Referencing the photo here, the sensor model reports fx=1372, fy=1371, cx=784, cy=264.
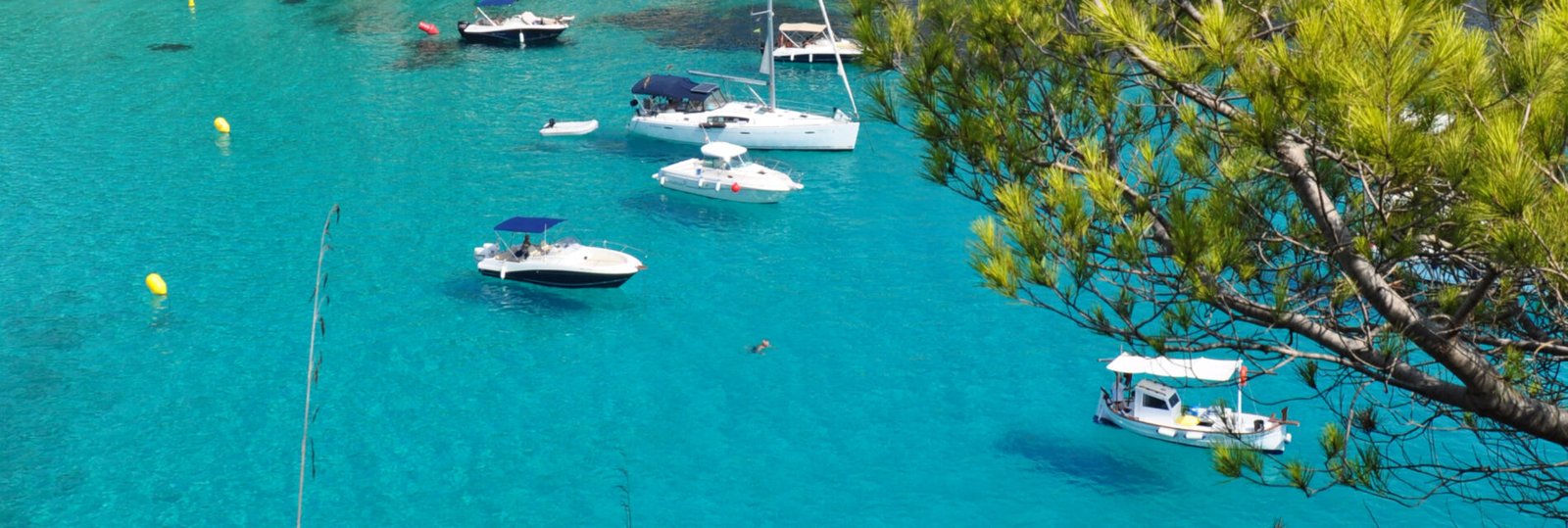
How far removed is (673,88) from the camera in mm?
61219

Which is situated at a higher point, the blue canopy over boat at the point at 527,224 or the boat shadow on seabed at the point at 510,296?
the blue canopy over boat at the point at 527,224

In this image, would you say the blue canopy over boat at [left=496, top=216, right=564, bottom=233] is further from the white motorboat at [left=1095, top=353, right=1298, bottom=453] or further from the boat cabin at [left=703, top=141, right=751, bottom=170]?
the white motorboat at [left=1095, top=353, right=1298, bottom=453]

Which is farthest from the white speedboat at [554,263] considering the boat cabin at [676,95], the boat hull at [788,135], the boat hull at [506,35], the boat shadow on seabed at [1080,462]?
the boat hull at [506,35]

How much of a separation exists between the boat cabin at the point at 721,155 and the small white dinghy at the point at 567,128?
8811 millimetres

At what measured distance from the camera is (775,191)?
5188cm

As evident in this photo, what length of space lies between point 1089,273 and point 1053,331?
2850 cm

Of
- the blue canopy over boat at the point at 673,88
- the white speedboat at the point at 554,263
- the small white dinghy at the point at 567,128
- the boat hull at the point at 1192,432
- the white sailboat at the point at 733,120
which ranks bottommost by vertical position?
the boat hull at the point at 1192,432

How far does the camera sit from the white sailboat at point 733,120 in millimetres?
58438

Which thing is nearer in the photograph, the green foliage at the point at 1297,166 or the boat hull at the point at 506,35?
the green foliage at the point at 1297,166

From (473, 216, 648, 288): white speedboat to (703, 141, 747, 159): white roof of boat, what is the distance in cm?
982

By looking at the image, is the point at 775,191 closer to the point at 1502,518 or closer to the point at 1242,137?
the point at 1502,518

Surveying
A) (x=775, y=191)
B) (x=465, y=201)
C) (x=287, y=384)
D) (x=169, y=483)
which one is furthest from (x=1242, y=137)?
(x=465, y=201)

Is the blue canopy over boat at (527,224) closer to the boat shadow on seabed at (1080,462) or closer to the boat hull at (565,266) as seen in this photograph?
the boat hull at (565,266)

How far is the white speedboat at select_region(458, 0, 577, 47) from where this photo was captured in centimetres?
7744
